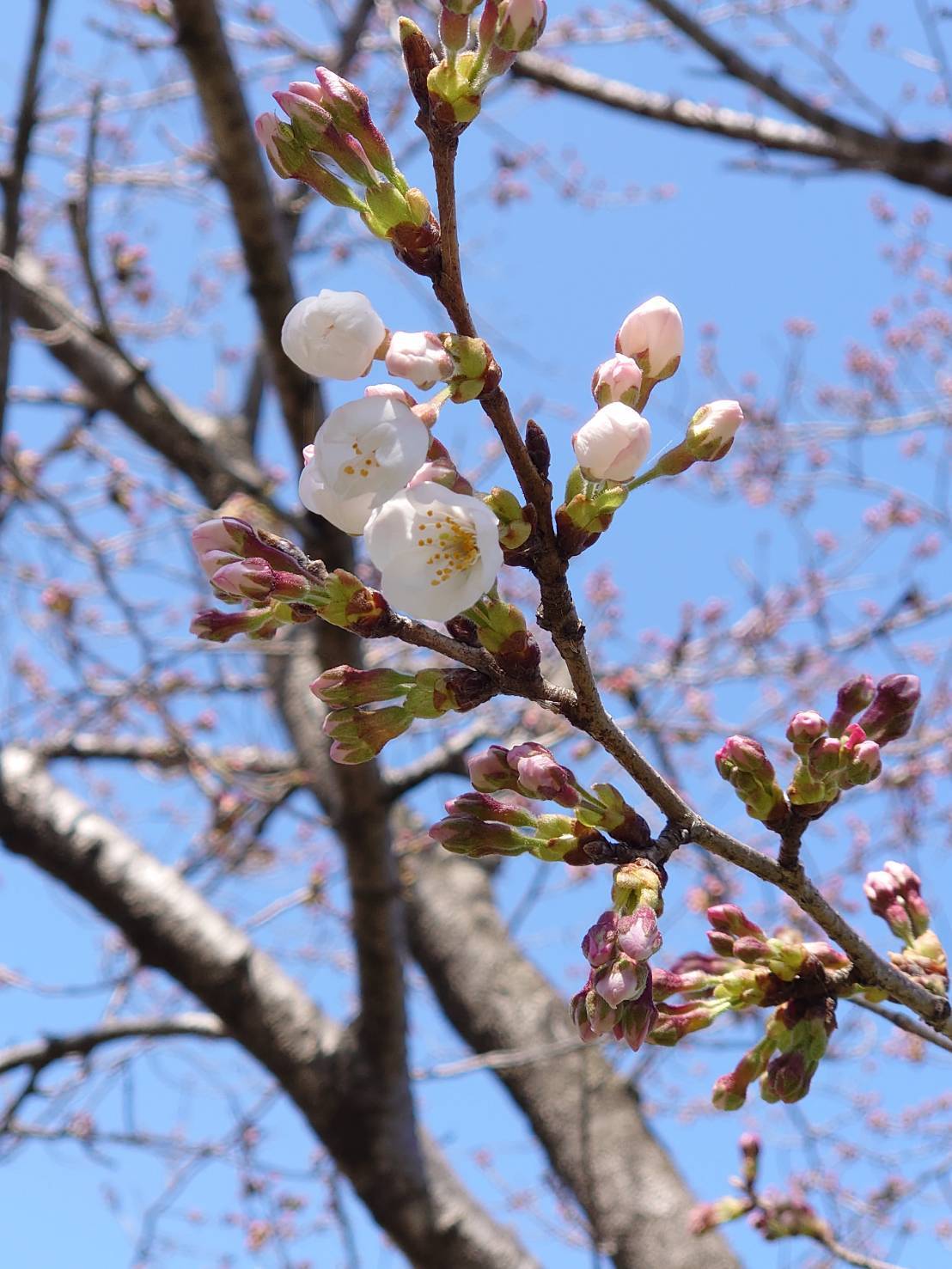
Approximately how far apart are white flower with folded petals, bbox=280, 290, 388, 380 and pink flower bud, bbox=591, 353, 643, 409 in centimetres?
22

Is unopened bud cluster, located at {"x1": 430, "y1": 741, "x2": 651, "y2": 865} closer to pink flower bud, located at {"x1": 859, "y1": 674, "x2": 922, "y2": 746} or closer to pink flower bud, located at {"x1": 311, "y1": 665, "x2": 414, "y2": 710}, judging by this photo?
A: pink flower bud, located at {"x1": 311, "y1": 665, "x2": 414, "y2": 710}

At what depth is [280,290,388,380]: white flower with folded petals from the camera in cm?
A: 94

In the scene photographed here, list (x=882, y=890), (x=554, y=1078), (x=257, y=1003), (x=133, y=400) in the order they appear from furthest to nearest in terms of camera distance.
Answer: (x=133, y=400)
(x=554, y=1078)
(x=257, y=1003)
(x=882, y=890)

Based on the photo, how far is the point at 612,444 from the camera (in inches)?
36.3

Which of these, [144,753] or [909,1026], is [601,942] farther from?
[144,753]

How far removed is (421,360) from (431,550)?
0.53 ft

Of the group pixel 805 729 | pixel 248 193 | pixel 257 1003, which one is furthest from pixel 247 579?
pixel 257 1003

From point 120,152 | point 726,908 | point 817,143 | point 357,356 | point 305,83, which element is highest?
point 120,152

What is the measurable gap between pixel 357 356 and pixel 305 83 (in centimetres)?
23

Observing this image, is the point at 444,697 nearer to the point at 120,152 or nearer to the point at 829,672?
the point at 829,672

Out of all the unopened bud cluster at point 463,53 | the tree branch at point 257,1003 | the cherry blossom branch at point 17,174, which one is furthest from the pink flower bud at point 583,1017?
the cherry blossom branch at point 17,174

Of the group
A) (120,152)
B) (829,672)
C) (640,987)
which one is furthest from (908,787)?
(120,152)

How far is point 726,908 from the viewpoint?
1.19m

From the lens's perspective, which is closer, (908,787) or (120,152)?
(908,787)
